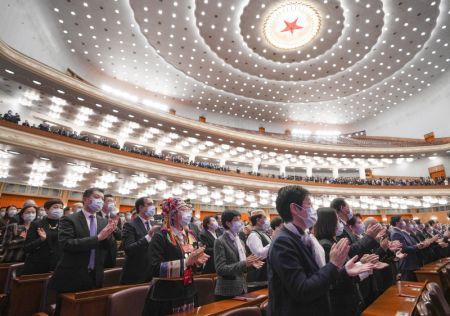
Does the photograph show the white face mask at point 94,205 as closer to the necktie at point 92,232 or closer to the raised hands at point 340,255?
the necktie at point 92,232

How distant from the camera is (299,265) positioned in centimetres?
141

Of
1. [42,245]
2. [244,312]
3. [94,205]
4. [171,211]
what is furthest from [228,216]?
[42,245]

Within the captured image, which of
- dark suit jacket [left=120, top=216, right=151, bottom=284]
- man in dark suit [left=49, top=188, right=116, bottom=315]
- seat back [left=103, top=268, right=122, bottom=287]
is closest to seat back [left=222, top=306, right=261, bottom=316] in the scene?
man in dark suit [left=49, top=188, right=116, bottom=315]

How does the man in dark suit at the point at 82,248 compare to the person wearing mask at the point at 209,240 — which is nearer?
the man in dark suit at the point at 82,248

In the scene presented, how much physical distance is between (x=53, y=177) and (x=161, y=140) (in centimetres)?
758

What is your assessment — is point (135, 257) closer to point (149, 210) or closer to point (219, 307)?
point (149, 210)

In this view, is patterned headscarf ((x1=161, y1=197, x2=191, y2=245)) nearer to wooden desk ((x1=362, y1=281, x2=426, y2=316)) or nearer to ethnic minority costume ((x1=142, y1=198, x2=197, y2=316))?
ethnic minority costume ((x1=142, y1=198, x2=197, y2=316))

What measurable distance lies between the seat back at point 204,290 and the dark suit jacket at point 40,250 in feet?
6.74

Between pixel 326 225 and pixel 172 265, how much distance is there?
140cm

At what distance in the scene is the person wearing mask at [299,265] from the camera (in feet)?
4.35

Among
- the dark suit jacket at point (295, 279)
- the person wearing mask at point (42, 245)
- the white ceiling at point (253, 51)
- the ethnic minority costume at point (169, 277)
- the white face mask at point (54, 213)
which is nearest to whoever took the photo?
the dark suit jacket at point (295, 279)

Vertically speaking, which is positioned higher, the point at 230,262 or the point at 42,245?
the point at 42,245

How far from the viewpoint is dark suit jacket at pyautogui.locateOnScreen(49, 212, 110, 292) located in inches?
97.3

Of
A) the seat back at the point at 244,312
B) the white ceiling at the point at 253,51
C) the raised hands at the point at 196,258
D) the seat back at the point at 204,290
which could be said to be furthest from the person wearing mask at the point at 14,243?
the white ceiling at the point at 253,51
